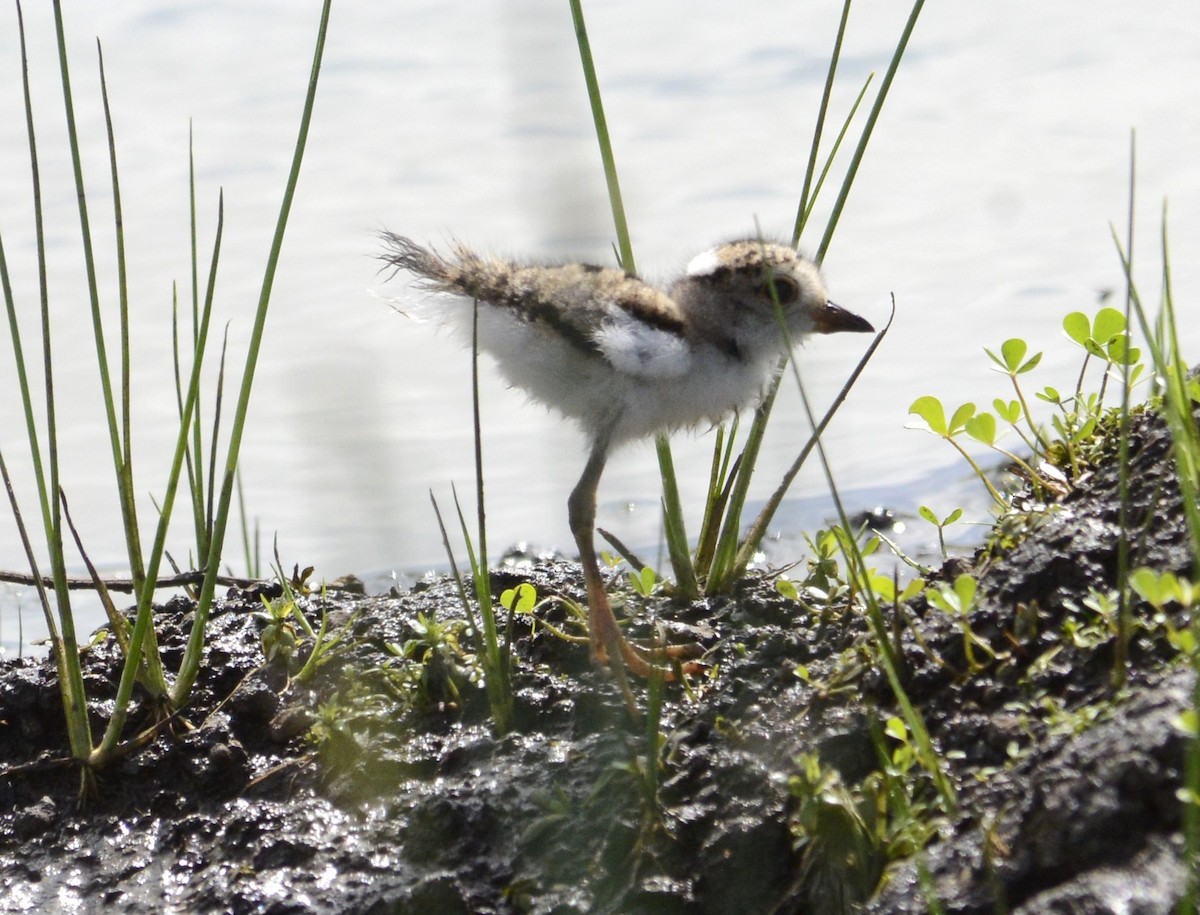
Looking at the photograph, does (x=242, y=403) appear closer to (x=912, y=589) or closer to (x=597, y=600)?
(x=597, y=600)

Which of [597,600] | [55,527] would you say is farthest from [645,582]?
[55,527]

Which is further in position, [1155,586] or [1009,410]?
[1009,410]

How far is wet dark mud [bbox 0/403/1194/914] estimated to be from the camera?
6.17 ft

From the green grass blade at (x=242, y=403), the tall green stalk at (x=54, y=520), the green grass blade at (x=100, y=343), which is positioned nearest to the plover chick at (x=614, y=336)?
the green grass blade at (x=242, y=403)

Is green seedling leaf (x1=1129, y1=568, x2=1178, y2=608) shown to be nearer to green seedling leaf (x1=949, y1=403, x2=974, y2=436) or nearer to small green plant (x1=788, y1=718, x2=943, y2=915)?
small green plant (x1=788, y1=718, x2=943, y2=915)

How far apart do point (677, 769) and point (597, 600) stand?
623mm

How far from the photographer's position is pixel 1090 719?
78.3 inches

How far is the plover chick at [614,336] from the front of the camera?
3129mm

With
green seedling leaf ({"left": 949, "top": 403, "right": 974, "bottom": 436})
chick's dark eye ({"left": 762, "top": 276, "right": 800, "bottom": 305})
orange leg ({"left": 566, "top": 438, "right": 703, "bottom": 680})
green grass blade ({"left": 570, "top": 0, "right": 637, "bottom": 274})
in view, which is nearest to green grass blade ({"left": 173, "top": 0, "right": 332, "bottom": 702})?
green grass blade ({"left": 570, "top": 0, "right": 637, "bottom": 274})

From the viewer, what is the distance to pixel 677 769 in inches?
94.9

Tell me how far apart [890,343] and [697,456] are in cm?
115

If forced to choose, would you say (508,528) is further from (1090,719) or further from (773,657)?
(1090,719)

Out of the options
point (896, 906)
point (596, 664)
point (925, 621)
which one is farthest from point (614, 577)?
point (896, 906)

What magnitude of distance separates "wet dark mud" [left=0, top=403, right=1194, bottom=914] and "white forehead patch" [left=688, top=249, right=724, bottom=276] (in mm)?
957
